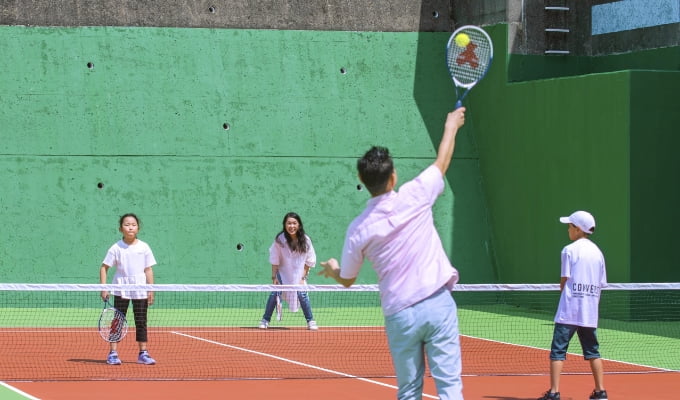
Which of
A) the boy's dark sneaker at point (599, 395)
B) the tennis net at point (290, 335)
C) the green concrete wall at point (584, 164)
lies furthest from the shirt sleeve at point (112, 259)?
the green concrete wall at point (584, 164)

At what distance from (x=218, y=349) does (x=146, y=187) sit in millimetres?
6133

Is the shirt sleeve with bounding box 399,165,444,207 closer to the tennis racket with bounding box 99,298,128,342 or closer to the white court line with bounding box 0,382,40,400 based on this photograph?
the white court line with bounding box 0,382,40,400

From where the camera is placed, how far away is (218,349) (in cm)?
1201

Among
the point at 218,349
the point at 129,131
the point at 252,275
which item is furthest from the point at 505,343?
the point at 129,131

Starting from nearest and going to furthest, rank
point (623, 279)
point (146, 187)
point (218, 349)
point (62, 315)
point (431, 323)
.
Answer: point (431, 323) → point (218, 349) → point (623, 279) → point (62, 315) → point (146, 187)

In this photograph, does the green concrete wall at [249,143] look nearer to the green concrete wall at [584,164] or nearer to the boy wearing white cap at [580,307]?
the green concrete wall at [584,164]

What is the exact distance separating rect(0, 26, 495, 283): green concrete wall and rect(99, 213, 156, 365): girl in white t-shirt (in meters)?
6.76

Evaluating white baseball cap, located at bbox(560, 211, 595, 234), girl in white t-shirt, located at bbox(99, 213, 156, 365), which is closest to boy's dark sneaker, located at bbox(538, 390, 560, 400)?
Result: white baseball cap, located at bbox(560, 211, 595, 234)

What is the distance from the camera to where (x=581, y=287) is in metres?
8.24

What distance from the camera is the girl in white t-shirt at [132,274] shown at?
10.7m

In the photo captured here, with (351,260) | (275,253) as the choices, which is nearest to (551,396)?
(351,260)

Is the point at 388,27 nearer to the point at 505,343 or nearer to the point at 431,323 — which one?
the point at 505,343

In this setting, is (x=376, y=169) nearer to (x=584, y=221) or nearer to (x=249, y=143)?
(x=584, y=221)

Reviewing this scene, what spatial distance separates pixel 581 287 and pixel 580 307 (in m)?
0.13
